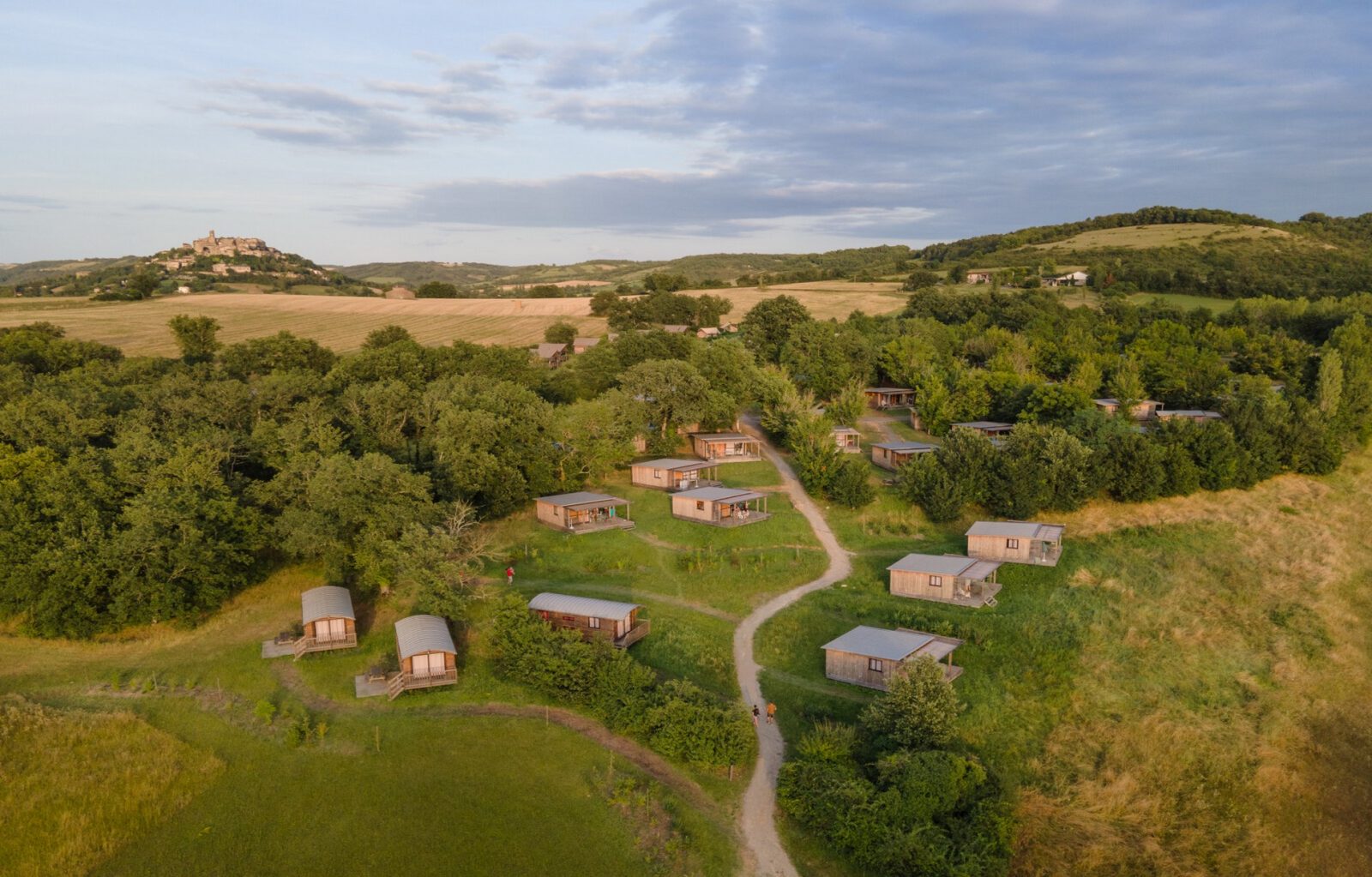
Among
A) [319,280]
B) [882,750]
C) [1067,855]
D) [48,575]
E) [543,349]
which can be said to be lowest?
[1067,855]

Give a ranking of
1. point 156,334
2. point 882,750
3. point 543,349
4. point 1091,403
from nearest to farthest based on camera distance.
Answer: point 882,750, point 1091,403, point 156,334, point 543,349

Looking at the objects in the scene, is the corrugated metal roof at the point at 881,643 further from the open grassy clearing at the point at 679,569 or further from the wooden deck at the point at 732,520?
the wooden deck at the point at 732,520

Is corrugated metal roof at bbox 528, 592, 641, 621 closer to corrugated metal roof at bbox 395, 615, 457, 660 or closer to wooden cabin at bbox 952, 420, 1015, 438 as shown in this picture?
corrugated metal roof at bbox 395, 615, 457, 660

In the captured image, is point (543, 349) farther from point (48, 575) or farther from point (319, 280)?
point (319, 280)

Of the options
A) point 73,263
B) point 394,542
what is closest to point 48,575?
point 394,542

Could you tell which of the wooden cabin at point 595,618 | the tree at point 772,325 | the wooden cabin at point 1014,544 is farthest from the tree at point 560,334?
the wooden cabin at point 595,618

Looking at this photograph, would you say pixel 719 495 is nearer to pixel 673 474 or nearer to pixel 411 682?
pixel 673 474

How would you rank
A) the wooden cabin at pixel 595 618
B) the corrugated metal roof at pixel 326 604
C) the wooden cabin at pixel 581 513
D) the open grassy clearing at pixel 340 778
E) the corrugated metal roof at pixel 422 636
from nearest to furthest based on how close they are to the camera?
1. the open grassy clearing at pixel 340 778
2. the corrugated metal roof at pixel 422 636
3. the corrugated metal roof at pixel 326 604
4. the wooden cabin at pixel 595 618
5. the wooden cabin at pixel 581 513

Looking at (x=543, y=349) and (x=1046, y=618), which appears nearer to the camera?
(x=1046, y=618)

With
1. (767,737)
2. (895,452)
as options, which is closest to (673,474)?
(895,452)
